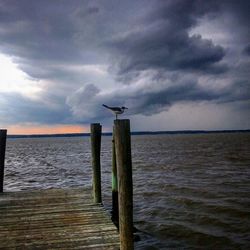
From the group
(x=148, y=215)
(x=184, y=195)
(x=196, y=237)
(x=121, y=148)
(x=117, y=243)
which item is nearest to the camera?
(x=121, y=148)

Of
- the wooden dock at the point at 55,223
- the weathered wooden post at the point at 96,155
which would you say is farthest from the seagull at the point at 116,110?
the wooden dock at the point at 55,223

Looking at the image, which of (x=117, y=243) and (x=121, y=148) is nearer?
(x=121, y=148)

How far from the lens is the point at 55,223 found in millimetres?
7254

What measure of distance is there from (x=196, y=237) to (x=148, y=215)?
2.64 metres

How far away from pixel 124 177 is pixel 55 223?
2421 mm

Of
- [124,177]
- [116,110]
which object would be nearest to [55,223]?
[124,177]

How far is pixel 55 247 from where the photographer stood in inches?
236

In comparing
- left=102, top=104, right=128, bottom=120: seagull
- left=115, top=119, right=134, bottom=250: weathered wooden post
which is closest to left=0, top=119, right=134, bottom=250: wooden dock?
left=115, top=119, right=134, bottom=250: weathered wooden post

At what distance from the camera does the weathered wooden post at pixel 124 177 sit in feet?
18.4

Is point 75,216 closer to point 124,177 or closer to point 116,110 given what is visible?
point 124,177

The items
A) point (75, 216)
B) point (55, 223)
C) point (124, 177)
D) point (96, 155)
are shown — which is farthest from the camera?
point (96, 155)

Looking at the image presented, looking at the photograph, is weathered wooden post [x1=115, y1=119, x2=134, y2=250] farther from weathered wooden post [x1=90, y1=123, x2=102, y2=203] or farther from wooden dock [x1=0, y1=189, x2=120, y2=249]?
weathered wooden post [x1=90, y1=123, x2=102, y2=203]

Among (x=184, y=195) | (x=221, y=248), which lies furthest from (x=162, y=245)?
(x=184, y=195)

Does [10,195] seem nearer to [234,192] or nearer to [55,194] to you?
[55,194]
